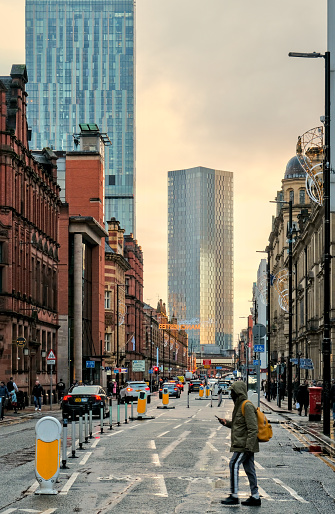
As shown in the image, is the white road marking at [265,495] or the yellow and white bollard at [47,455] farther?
the yellow and white bollard at [47,455]

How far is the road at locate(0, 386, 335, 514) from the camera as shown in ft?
44.8

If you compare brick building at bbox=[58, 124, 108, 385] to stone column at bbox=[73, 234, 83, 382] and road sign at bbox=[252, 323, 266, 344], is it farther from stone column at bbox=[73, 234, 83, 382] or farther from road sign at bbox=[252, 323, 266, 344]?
road sign at bbox=[252, 323, 266, 344]

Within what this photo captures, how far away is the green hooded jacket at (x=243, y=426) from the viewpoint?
45.0 ft

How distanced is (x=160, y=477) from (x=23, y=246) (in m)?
39.5

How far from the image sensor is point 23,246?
55.3 metres

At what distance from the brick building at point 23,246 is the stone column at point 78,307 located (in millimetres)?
12048

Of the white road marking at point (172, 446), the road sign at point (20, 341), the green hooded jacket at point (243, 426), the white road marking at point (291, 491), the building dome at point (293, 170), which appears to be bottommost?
the white road marking at point (172, 446)

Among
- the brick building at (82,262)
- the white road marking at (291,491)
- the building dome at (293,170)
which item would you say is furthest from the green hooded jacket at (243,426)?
the building dome at (293,170)

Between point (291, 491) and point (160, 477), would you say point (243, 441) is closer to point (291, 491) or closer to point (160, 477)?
point (291, 491)

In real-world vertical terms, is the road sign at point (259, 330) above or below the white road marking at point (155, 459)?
above

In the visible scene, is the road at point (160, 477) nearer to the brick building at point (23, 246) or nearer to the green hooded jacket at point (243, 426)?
the green hooded jacket at point (243, 426)

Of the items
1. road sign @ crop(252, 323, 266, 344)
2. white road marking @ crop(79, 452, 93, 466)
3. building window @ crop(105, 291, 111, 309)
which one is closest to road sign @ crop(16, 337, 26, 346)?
road sign @ crop(252, 323, 266, 344)

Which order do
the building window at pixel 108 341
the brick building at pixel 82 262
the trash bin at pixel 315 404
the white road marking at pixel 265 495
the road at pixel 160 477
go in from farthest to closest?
the building window at pixel 108 341, the brick building at pixel 82 262, the trash bin at pixel 315 404, the white road marking at pixel 265 495, the road at pixel 160 477

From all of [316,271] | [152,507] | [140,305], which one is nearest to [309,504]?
[152,507]
